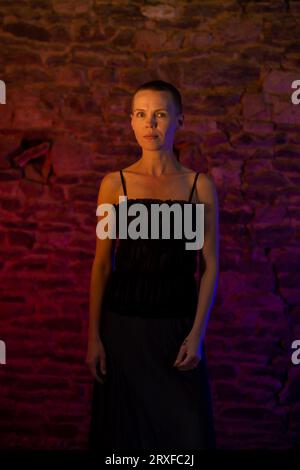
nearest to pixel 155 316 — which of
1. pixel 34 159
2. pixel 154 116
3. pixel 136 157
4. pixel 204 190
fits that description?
pixel 204 190

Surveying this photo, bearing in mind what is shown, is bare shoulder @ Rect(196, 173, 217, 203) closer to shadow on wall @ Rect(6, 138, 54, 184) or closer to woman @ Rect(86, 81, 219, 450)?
woman @ Rect(86, 81, 219, 450)

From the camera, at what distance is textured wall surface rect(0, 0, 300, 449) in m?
3.51

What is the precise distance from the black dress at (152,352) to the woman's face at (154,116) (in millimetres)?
232

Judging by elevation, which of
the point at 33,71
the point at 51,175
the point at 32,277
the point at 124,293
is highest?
the point at 33,71

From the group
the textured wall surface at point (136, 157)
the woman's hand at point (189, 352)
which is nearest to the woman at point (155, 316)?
the woman's hand at point (189, 352)

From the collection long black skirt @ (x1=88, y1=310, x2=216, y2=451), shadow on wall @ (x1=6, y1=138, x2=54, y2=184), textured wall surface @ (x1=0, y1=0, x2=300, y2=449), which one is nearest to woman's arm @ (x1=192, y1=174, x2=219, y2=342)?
long black skirt @ (x1=88, y1=310, x2=216, y2=451)

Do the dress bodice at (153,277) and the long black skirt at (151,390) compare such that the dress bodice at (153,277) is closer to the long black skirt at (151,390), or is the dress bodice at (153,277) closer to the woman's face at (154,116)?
the long black skirt at (151,390)

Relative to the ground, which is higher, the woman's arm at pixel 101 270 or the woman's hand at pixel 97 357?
the woman's arm at pixel 101 270

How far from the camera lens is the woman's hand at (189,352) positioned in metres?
2.30

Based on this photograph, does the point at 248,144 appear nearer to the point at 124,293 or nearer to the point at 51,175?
the point at 51,175

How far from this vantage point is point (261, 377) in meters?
3.61
